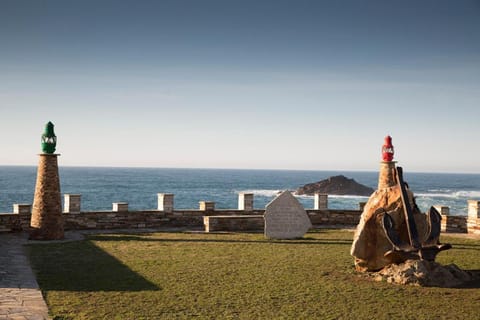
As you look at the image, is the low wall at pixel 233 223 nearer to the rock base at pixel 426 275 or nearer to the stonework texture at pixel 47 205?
the stonework texture at pixel 47 205

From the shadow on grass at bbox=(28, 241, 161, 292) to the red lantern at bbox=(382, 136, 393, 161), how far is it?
11.8 m

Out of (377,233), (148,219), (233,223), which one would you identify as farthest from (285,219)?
(377,233)

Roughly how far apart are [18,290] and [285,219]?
1047 centimetres

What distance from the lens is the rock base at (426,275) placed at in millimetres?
11297

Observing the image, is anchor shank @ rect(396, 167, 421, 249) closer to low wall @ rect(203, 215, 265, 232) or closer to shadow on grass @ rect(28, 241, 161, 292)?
shadow on grass @ rect(28, 241, 161, 292)

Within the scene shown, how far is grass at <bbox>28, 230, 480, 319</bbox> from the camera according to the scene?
29.9 ft

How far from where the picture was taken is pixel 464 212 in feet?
209

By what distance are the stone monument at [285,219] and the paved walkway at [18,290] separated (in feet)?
26.7

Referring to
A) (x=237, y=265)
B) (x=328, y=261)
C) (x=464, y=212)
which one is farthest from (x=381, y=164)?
(x=464, y=212)

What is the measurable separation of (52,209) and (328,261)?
9648 millimetres

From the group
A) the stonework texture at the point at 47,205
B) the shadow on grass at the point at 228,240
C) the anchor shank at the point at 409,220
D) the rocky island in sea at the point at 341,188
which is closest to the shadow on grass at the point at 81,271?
the stonework texture at the point at 47,205

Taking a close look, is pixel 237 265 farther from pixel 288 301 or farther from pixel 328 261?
pixel 288 301

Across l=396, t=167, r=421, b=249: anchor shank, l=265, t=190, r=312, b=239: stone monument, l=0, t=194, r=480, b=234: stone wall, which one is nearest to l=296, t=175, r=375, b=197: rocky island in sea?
l=0, t=194, r=480, b=234: stone wall

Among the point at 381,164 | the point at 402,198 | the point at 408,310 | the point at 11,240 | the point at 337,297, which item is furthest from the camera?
the point at 381,164
